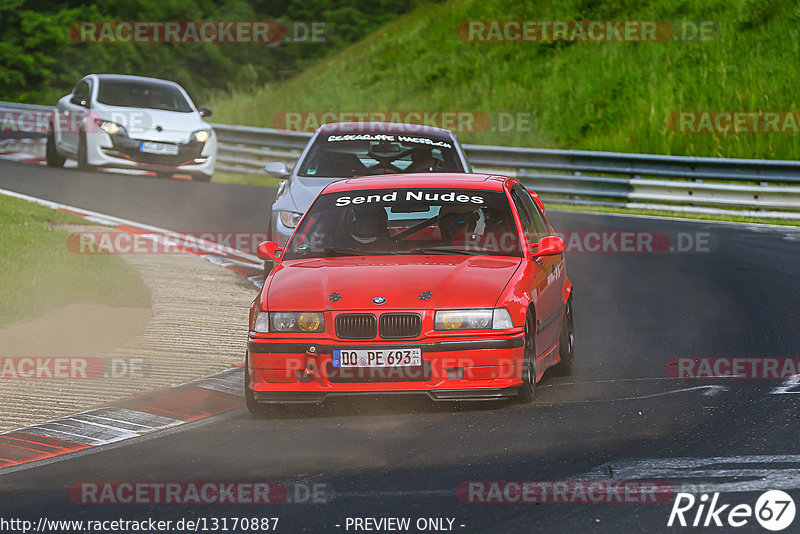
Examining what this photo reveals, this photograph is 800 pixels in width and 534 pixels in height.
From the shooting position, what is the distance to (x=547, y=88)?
3122 cm

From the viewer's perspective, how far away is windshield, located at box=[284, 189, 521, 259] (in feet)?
29.2

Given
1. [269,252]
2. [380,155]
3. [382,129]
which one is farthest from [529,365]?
[382,129]

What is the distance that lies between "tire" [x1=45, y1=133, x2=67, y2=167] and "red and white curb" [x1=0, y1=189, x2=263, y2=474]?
15577mm

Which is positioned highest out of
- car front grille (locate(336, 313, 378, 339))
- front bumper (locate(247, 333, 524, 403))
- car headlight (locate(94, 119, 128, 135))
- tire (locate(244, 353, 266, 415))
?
car headlight (locate(94, 119, 128, 135))

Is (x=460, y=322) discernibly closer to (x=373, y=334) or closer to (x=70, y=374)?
(x=373, y=334)

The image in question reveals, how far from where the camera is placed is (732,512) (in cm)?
557

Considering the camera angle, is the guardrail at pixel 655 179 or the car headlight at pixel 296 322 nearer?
the car headlight at pixel 296 322

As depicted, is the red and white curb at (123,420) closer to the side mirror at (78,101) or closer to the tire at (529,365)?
the tire at (529,365)

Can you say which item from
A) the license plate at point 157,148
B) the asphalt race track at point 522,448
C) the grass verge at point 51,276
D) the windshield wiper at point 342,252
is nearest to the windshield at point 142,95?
the license plate at point 157,148

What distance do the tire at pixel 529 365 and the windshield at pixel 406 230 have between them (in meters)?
0.78

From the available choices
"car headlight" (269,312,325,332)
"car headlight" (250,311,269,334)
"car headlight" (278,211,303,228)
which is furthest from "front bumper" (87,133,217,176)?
"car headlight" (269,312,325,332)

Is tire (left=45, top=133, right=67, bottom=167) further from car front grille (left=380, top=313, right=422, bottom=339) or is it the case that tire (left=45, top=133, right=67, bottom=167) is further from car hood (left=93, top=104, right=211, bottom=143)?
car front grille (left=380, top=313, right=422, bottom=339)

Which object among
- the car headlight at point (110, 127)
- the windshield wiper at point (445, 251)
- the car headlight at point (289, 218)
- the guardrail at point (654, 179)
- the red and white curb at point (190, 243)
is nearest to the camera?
the windshield wiper at point (445, 251)

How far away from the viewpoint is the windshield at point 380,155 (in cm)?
1361
